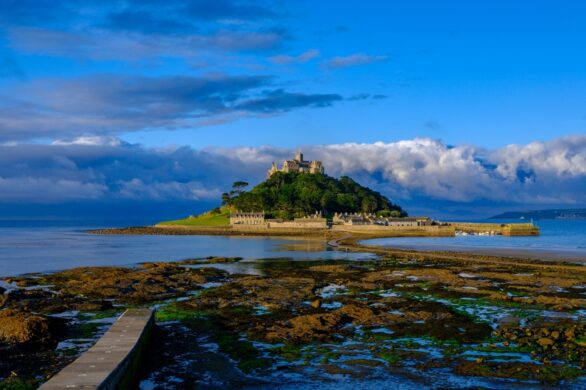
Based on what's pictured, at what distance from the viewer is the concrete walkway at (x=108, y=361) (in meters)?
13.3

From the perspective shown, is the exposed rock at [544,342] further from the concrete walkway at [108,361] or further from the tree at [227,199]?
the tree at [227,199]

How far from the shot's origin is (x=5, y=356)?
714 inches

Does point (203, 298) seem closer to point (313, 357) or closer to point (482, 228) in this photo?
point (313, 357)

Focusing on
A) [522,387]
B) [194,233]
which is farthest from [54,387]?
[194,233]

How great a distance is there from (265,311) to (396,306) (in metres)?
6.64

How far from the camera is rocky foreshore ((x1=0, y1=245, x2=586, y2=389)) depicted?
17.0m

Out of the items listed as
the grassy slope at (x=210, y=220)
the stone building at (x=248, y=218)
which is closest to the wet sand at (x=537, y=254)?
the stone building at (x=248, y=218)

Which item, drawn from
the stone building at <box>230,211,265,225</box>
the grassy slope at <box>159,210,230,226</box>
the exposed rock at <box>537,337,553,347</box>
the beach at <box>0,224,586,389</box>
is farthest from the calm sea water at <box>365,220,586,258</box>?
the grassy slope at <box>159,210,230,226</box>

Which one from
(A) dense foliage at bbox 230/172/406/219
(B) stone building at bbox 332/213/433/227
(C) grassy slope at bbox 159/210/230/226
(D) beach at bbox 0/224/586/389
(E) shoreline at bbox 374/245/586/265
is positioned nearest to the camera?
(D) beach at bbox 0/224/586/389

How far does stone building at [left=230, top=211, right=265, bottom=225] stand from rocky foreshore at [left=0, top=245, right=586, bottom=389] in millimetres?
118573

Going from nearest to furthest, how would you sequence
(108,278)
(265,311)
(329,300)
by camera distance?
(265,311) < (329,300) < (108,278)

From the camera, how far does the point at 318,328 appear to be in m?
22.3

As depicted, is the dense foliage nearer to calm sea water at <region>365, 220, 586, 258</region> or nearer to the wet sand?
calm sea water at <region>365, 220, 586, 258</region>

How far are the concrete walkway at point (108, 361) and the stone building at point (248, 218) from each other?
136488 millimetres
